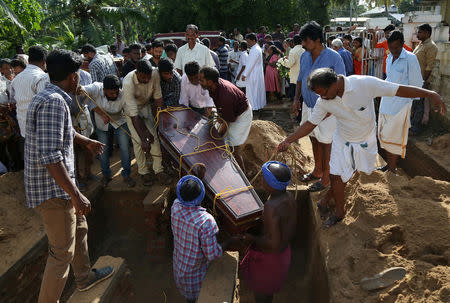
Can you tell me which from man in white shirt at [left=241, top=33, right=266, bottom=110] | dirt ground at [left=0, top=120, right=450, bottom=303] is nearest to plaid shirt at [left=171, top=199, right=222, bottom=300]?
dirt ground at [left=0, top=120, right=450, bottom=303]

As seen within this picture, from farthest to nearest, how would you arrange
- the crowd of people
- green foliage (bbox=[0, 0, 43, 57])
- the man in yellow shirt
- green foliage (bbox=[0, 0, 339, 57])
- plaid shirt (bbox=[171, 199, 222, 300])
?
green foliage (bbox=[0, 0, 339, 57]) < green foliage (bbox=[0, 0, 43, 57]) < the man in yellow shirt < plaid shirt (bbox=[171, 199, 222, 300]) < the crowd of people

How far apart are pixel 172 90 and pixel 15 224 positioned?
250cm

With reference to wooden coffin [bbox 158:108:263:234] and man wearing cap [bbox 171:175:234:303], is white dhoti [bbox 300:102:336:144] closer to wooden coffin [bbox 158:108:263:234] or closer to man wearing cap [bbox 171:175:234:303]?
wooden coffin [bbox 158:108:263:234]

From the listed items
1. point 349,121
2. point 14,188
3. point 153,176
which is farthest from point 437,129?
point 14,188

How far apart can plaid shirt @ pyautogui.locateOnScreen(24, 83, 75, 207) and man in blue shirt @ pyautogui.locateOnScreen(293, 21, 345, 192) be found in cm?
253

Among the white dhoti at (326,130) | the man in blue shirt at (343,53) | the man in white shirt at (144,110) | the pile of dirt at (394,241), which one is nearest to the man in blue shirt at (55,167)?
the man in white shirt at (144,110)

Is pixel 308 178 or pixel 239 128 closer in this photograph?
pixel 239 128

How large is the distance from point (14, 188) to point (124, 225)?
152 cm

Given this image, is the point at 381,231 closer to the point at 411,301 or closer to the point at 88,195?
the point at 411,301

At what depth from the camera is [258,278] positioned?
2.78 m

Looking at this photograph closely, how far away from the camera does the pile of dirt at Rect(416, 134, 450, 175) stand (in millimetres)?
4551

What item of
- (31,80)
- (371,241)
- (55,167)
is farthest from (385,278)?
(31,80)

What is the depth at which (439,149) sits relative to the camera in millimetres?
4867

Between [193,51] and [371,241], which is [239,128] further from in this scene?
[193,51]
